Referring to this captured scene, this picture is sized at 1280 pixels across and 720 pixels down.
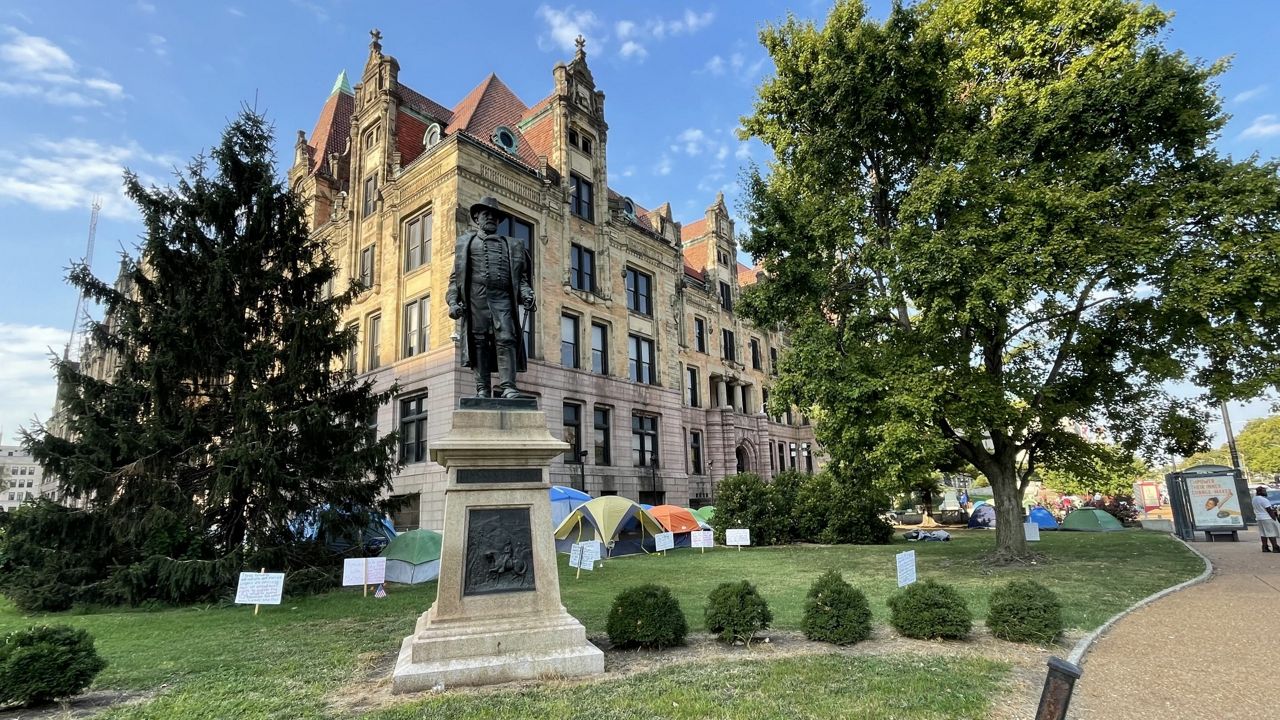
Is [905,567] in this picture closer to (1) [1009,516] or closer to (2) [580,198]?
(1) [1009,516]

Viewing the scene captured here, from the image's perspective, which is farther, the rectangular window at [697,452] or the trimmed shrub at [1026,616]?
the rectangular window at [697,452]

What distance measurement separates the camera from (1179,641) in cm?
791

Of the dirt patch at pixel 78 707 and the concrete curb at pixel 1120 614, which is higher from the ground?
the dirt patch at pixel 78 707

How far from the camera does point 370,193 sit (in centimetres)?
3089

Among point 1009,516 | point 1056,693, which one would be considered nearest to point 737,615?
point 1056,693

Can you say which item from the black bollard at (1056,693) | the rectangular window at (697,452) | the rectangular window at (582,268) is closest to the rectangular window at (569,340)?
the rectangular window at (582,268)

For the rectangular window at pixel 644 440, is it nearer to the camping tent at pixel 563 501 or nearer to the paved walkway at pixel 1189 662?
the camping tent at pixel 563 501

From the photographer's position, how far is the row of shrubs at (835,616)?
7.62m

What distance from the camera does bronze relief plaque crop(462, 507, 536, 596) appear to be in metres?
6.88

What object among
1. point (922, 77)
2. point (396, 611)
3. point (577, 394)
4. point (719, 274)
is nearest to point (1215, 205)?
point (922, 77)

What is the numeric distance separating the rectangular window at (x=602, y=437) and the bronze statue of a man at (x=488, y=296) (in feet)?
73.4

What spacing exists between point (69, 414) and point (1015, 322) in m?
22.2

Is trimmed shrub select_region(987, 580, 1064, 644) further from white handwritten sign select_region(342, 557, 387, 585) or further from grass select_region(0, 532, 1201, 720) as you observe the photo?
white handwritten sign select_region(342, 557, 387, 585)

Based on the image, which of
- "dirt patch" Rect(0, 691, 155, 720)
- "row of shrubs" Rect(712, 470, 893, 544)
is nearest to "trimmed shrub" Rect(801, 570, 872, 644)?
"dirt patch" Rect(0, 691, 155, 720)
